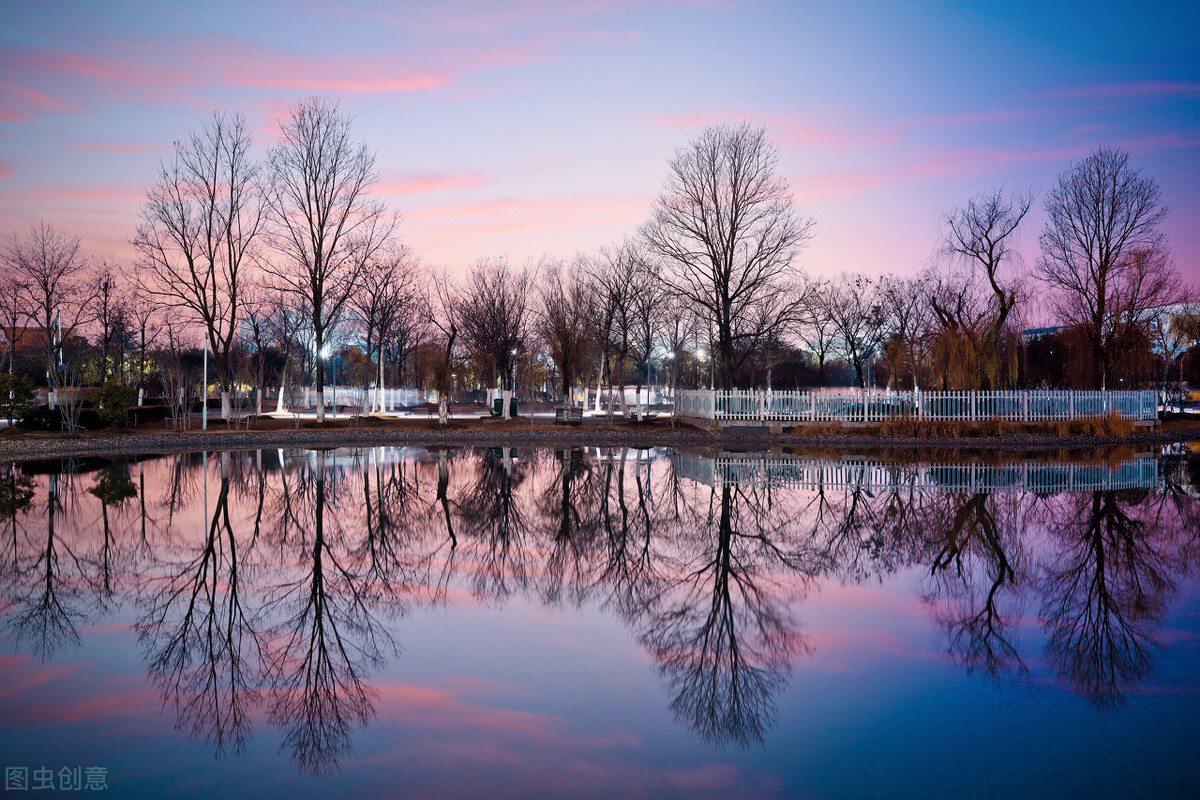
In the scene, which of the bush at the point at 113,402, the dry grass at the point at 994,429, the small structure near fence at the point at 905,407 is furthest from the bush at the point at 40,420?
the dry grass at the point at 994,429

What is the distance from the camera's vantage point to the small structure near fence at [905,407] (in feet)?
115

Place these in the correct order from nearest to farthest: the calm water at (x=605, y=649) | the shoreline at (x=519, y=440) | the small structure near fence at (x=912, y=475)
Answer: the calm water at (x=605, y=649) → the small structure near fence at (x=912, y=475) → the shoreline at (x=519, y=440)

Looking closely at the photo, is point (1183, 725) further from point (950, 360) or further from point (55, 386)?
point (55, 386)

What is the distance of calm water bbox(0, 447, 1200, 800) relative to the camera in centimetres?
530

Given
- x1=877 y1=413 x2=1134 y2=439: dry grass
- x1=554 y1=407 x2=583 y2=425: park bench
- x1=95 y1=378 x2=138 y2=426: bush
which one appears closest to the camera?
x1=877 y1=413 x2=1134 y2=439: dry grass

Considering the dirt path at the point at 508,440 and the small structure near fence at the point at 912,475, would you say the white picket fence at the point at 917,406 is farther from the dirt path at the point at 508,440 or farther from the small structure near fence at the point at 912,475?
the small structure near fence at the point at 912,475

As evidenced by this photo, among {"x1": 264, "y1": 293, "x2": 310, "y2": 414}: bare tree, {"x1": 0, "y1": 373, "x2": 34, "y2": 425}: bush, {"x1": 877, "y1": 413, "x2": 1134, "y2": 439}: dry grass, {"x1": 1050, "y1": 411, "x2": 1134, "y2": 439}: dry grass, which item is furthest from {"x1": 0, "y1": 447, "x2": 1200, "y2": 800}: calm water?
{"x1": 264, "y1": 293, "x2": 310, "y2": 414}: bare tree

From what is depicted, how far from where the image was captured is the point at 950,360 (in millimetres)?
39156

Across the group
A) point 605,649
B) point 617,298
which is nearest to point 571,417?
point 617,298

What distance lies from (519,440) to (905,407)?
16.0m

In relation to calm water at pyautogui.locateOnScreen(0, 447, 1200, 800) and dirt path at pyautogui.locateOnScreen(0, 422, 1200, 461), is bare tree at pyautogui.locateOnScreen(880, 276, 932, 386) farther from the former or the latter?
calm water at pyautogui.locateOnScreen(0, 447, 1200, 800)

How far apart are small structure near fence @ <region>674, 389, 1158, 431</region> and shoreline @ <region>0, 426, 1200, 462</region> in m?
1.81

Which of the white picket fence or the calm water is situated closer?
the calm water

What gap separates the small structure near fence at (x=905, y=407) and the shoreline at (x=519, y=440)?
→ 1.81m
